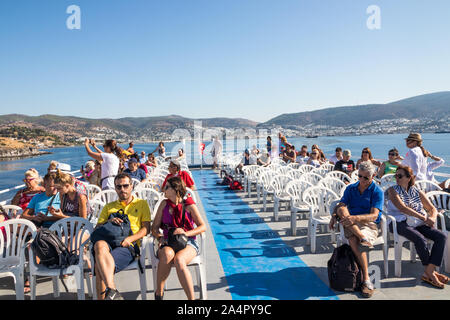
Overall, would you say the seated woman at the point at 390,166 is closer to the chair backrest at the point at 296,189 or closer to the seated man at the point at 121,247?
the chair backrest at the point at 296,189

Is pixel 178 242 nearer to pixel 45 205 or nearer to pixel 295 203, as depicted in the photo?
pixel 45 205

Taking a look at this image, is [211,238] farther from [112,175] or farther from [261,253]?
[112,175]

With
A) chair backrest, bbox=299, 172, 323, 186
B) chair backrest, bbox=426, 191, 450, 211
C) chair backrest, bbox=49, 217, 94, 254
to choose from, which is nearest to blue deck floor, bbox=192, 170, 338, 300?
chair backrest, bbox=299, 172, 323, 186

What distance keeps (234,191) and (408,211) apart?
6.00m

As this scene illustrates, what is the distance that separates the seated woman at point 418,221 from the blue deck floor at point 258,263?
1.08m

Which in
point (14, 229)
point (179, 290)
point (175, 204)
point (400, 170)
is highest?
point (400, 170)

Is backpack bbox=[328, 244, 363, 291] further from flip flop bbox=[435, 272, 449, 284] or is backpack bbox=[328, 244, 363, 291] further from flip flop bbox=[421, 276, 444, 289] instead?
flip flop bbox=[435, 272, 449, 284]

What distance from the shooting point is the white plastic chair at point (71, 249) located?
273cm

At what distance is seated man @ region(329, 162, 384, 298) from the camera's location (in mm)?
3090

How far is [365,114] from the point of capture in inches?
6019

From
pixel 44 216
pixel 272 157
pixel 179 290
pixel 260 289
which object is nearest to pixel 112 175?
pixel 44 216

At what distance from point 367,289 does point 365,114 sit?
546 ft
